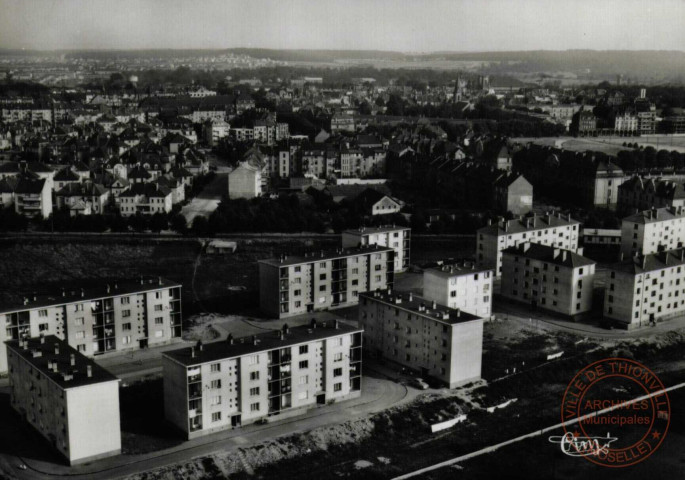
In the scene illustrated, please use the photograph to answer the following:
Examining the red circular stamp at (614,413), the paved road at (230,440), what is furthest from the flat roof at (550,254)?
the paved road at (230,440)

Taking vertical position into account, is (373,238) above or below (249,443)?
above

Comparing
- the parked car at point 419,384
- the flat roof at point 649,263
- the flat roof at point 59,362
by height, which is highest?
the flat roof at point 649,263

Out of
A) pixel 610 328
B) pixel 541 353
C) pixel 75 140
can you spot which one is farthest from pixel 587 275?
pixel 75 140

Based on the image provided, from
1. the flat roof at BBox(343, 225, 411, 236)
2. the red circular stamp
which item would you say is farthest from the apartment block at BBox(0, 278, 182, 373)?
the red circular stamp

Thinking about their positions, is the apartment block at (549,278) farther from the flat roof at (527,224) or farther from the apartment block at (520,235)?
the flat roof at (527,224)

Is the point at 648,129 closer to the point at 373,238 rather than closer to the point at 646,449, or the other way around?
the point at 373,238

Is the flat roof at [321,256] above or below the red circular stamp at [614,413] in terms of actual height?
above
